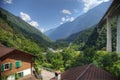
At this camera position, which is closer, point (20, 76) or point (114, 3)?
point (114, 3)

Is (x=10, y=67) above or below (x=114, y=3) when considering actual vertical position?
below

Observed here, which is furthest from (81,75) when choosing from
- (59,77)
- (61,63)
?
(61,63)

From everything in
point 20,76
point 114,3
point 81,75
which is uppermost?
point 114,3

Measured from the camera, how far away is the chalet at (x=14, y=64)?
3036cm

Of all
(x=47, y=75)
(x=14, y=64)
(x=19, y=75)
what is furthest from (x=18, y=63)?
(x=47, y=75)

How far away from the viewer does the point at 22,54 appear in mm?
33969

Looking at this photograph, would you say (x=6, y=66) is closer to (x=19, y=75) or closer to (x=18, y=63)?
(x=18, y=63)

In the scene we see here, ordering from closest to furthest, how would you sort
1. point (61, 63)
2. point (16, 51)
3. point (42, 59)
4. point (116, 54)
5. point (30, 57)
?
point (116, 54) → point (16, 51) → point (30, 57) → point (61, 63) → point (42, 59)

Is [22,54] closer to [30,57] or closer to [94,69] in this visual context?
[30,57]

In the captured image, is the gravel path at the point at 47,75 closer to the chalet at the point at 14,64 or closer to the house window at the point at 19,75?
the chalet at the point at 14,64

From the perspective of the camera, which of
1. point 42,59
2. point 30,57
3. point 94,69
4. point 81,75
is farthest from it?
point 42,59

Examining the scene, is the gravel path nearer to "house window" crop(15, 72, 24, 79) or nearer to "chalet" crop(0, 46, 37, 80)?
"chalet" crop(0, 46, 37, 80)

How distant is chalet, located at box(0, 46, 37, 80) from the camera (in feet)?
99.6

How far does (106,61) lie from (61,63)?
29579 millimetres
